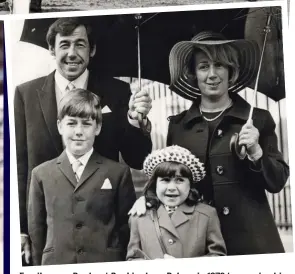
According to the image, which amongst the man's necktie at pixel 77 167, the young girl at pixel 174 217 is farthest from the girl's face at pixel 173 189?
the man's necktie at pixel 77 167

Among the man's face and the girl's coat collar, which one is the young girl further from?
the man's face

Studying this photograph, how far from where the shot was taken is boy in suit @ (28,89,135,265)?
24.0 inches

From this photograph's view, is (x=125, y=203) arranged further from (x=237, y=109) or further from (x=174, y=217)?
(x=237, y=109)

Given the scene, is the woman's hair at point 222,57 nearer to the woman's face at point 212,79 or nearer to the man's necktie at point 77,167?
the woman's face at point 212,79

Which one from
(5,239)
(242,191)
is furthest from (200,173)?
(5,239)

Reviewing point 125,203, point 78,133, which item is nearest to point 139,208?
point 125,203

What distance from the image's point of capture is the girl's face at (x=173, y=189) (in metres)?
0.61

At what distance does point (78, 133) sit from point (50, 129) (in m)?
0.04

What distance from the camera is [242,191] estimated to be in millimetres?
614

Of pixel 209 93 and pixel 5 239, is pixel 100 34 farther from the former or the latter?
pixel 5 239

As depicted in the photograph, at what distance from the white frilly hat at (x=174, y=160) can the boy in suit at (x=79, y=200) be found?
31 millimetres

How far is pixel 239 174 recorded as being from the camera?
61 centimetres

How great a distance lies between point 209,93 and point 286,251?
23 centimetres

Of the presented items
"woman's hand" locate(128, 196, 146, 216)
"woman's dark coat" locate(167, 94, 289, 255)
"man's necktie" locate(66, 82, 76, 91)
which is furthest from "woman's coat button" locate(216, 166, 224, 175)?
"man's necktie" locate(66, 82, 76, 91)
